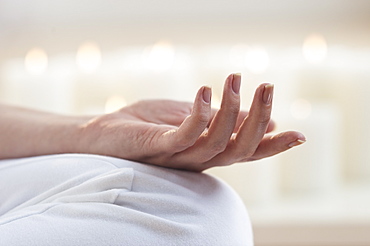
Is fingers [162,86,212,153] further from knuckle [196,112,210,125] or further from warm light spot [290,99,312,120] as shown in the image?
warm light spot [290,99,312,120]

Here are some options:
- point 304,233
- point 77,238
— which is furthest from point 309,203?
point 77,238

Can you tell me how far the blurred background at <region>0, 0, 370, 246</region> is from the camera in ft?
3.47

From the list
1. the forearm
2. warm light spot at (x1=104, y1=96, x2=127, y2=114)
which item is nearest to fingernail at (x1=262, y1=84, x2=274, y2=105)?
the forearm

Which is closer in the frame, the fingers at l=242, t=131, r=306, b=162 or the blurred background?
the fingers at l=242, t=131, r=306, b=162

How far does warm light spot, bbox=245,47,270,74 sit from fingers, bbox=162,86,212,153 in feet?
2.36

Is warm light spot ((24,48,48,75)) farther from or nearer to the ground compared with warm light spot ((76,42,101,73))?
nearer to the ground

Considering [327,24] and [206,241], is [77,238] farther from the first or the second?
[327,24]

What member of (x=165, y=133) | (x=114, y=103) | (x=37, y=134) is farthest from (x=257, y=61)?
(x=165, y=133)

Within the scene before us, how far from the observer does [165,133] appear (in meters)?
0.45

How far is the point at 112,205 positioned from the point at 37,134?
22 centimetres

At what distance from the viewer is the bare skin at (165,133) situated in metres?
0.41

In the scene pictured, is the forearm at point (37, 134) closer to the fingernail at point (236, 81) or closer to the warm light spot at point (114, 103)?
the fingernail at point (236, 81)

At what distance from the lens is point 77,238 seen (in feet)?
1.27

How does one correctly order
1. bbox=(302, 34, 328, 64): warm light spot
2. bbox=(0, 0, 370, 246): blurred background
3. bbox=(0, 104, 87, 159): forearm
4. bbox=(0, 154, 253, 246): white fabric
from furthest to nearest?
bbox=(302, 34, 328, 64): warm light spot → bbox=(0, 0, 370, 246): blurred background → bbox=(0, 104, 87, 159): forearm → bbox=(0, 154, 253, 246): white fabric
